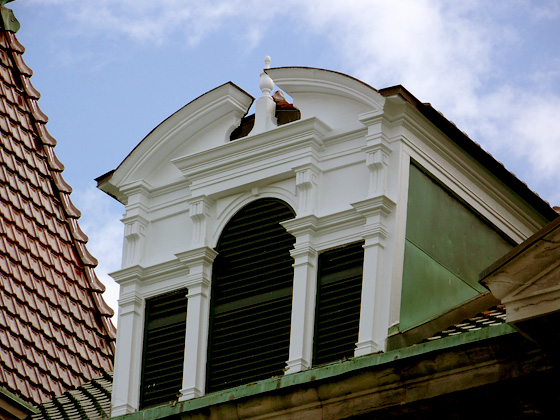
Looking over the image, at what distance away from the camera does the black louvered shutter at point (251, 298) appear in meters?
17.2

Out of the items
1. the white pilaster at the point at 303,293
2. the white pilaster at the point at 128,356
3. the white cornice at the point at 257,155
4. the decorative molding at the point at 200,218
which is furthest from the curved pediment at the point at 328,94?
the white pilaster at the point at 128,356

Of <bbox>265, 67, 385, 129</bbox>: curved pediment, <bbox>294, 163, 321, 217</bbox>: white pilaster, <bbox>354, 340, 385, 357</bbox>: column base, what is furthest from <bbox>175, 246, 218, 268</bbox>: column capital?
<bbox>354, 340, 385, 357</bbox>: column base

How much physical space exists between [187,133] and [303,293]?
269 centimetres

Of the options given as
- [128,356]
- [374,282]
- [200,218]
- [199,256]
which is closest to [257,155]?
[200,218]

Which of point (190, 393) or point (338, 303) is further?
point (190, 393)

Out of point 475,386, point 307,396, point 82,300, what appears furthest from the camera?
point 82,300

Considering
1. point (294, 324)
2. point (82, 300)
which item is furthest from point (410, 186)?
point (82, 300)

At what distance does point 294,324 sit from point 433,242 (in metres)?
1.62

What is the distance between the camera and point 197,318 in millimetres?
17781

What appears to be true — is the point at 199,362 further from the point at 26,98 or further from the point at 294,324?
the point at 26,98

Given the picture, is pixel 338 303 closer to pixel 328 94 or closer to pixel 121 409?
pixel 328 94

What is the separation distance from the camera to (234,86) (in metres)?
18.7

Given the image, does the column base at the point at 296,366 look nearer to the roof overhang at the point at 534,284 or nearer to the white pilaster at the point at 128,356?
the white pilaster at the point at 128,356

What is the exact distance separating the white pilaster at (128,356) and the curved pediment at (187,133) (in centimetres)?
A: 141
